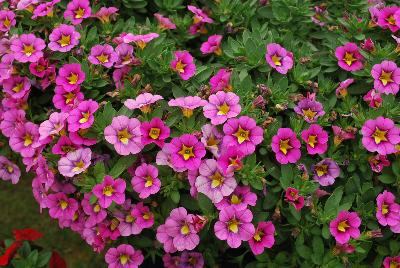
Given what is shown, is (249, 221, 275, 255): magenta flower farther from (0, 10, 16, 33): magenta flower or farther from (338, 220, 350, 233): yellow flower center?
(0, 10, 16, 33): magenta flower

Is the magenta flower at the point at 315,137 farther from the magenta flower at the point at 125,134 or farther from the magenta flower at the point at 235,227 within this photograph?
the magenta flower at the point at 125,134

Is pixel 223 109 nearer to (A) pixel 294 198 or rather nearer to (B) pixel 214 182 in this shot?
(B) pixel 214 182

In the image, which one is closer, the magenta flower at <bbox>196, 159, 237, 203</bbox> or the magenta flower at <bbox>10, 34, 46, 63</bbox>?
the magenta flower at <bbox>196, 159, 237, 203</bbox>

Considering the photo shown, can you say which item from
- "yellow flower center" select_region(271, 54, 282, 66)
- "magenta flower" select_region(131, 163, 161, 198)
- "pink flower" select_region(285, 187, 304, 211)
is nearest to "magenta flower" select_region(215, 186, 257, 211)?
"pink flower" select_region(285, 187, 304, 211)

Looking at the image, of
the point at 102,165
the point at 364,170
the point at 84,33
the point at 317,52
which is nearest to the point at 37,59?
the point at 84,33

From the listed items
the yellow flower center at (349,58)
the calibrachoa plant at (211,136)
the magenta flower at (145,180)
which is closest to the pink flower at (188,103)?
the calibrachoa plant at (211,136)

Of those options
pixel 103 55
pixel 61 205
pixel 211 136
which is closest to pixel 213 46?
pixel 103 55
